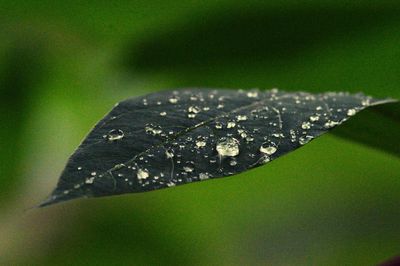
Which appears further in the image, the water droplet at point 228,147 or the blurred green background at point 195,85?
the blurred green background at point 195,85

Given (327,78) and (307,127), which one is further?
(327,78)

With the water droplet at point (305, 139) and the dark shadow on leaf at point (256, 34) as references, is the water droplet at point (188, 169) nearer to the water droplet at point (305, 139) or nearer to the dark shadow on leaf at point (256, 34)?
the water droplet at point (305, 139)

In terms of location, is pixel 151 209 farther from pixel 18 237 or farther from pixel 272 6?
pixel 272 6

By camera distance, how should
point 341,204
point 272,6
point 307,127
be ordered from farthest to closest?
point 341,204 → point 272,6 → point 307,127

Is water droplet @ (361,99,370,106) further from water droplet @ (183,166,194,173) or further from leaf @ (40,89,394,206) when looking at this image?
water droplet @ (183,166,194,173)

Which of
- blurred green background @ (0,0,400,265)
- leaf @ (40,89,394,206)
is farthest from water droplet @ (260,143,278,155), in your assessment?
blurred green background @ (0,0,400,265)

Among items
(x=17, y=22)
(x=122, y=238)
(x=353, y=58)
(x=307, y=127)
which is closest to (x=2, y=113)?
(x=17, y=22)

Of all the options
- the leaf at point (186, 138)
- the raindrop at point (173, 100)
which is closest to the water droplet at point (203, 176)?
the leaf at point (186, 138)
